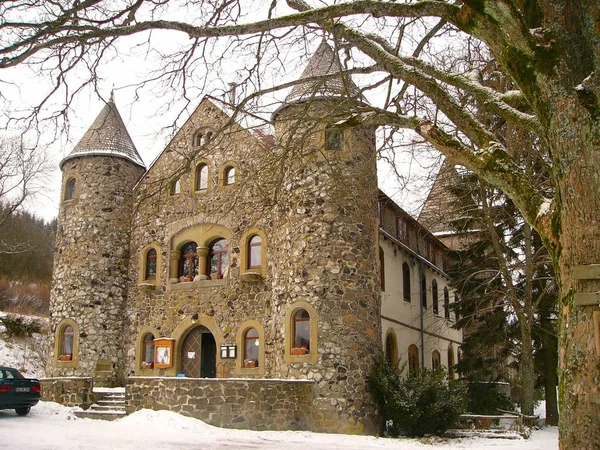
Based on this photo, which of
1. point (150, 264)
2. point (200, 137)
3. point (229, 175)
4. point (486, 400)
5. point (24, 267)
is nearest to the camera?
point (486, 400)

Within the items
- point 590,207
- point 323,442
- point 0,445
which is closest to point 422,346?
point 323,442

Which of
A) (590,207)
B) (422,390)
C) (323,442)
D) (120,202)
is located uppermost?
(120,202)

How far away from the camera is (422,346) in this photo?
2539 cm

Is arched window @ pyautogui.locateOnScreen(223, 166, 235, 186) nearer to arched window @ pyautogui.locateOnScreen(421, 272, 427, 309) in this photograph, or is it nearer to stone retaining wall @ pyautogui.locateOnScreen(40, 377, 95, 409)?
stone retaining wall @ pyautogui.locateOnScreen(40, 377, 95, 409)

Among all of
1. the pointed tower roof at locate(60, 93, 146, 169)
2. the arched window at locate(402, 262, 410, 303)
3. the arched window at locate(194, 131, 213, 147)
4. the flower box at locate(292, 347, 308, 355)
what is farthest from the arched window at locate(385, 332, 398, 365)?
the pointed tower roof at locate(60, 93, 146, 169)

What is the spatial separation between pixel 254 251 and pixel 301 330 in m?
3.49

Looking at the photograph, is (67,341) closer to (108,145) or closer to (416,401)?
(108,145)

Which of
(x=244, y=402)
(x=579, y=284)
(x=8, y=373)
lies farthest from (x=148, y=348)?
(x=579, y=284)

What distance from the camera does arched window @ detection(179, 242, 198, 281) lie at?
21938 millimetres

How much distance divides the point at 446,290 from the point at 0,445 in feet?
73.2

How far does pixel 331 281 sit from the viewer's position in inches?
707

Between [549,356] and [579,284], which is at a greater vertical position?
[579,284]

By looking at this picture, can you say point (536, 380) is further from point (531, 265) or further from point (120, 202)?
point (120, 202)

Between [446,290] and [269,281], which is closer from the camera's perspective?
[269,281]
